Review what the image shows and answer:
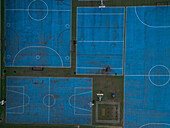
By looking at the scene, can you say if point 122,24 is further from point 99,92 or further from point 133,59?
point 99,92

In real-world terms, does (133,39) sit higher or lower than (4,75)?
higher

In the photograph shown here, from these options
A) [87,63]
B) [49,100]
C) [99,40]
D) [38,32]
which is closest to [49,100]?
[49,100]

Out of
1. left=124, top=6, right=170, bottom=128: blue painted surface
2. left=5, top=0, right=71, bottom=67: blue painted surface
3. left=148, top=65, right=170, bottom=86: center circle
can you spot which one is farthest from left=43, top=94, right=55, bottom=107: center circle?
left=148, top=65, right=170, bottom=86: center circle

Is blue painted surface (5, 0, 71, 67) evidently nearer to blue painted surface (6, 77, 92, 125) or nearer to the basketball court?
the basketball court

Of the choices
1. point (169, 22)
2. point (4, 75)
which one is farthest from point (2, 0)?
point (169, 22)

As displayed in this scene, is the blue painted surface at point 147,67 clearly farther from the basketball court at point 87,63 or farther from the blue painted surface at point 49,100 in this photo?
the blue painted surface at point 49,100

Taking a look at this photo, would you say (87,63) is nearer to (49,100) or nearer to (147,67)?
(49,100)

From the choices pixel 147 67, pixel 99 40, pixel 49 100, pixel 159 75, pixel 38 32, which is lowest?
pixel 49 100
